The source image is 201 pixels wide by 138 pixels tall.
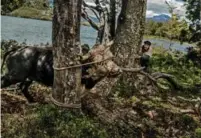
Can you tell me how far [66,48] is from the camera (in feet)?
24.2

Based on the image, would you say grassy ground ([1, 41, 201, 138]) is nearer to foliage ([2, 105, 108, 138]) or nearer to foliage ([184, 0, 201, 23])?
foliage ([2, 105, 108, 138])

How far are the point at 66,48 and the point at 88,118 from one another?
136 cm

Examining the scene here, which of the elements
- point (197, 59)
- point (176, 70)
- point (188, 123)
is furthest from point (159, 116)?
point (197, 59)

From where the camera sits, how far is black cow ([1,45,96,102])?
28.0 feet

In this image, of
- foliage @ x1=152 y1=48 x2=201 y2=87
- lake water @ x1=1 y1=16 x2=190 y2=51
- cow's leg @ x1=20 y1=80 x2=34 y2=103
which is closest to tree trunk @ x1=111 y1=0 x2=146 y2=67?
cow's leg @ x1=20 y1=80 x2=34 y2=103

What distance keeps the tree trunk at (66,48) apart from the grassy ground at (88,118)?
330 millimetres

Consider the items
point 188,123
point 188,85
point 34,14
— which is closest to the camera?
point 188,123

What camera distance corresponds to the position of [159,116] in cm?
917

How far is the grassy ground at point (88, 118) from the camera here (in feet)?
24.2

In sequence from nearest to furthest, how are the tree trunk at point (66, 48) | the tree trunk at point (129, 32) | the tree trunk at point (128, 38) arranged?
the tree trunk at point (66, 48) → the tree trunk at point (128, 38) → the tree trunk at point (129, 32)

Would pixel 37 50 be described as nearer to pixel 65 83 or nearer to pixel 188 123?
pixel 65 83

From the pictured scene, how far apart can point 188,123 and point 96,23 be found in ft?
35.6

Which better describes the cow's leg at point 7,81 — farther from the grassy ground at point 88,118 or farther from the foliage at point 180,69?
the foliage at point 180,69

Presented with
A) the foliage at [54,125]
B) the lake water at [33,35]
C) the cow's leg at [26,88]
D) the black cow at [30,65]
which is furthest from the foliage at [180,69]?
the lake water at [33,35]
